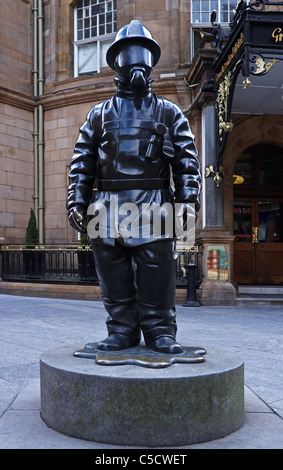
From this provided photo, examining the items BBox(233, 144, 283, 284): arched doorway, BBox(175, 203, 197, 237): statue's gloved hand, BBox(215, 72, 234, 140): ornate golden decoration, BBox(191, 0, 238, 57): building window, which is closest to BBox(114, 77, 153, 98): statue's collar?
BBox(175, 203, 197, 237): statue's gloved hand

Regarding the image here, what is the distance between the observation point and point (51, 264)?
1277 centimetres

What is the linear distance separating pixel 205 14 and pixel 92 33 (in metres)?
3.77

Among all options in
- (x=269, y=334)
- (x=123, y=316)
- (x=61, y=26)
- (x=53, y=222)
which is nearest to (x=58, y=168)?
(x=53, y=222)

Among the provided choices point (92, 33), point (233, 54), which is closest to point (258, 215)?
point (233, 54)

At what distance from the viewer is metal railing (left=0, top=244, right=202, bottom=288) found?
11727mm

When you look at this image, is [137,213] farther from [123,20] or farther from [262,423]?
[123,20]

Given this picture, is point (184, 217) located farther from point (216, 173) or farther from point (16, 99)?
point (16, 99)

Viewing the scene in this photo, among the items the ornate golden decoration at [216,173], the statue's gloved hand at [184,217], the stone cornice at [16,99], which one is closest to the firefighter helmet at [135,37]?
the statue's gloved hand at [184,217]

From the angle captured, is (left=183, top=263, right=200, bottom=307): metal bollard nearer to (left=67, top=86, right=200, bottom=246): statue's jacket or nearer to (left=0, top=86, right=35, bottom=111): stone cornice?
(left=67, top=86, right=200, bottom=246): statue's jacket

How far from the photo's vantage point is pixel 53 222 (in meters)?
14.4

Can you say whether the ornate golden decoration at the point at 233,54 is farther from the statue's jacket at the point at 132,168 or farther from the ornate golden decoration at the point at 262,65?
the statue's jacket at the point at 132,168

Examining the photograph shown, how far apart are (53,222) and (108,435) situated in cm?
1220

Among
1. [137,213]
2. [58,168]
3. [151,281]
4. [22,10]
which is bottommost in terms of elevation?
[151,281]

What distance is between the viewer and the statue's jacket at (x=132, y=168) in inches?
123
